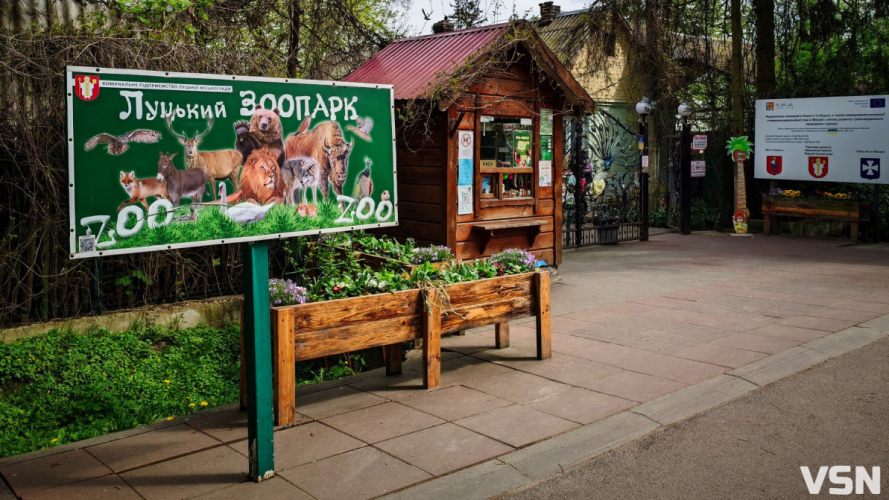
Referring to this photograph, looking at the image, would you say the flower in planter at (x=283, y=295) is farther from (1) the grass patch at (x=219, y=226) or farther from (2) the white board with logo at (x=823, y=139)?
(2) the white board with logo at (x=823, y=139)

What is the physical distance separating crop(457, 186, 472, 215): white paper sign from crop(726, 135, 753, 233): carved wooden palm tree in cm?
974

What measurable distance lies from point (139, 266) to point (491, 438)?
4.65 m

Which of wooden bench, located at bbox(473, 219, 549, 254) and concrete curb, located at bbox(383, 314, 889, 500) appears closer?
concrete curb, located at bbox(383, 314, 889, 500)

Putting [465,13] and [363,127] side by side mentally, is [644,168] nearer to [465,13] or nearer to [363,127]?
[465,13]

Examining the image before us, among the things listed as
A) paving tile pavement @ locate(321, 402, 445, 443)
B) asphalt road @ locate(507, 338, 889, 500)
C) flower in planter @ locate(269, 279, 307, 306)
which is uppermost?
flower in planter @ locate(269, 279, 307, 306)

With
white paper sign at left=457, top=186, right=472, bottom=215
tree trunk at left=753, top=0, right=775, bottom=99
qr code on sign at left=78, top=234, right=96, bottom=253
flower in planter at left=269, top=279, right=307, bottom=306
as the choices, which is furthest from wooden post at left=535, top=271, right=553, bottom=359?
tree trunk at left=753, top=0, right=775, bottom=99

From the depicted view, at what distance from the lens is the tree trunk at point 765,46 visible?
1884cm

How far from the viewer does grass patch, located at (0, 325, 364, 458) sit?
6.29m

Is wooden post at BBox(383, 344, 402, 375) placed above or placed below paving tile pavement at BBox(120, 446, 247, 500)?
above

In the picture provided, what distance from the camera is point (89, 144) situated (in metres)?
4.15

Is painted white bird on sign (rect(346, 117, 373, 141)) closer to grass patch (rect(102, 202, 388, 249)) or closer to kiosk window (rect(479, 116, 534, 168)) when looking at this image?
grass patch (rect(102, 202, 388, 249))

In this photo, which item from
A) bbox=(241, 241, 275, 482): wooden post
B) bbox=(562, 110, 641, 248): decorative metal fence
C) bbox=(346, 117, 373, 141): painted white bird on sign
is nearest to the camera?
bbox=(241, 241, 275, 482): wooden post

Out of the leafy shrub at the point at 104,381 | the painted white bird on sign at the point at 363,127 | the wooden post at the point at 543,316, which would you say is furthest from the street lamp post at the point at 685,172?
the painted white bird on sign at the point at 363,127

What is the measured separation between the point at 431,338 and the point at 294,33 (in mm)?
8460
